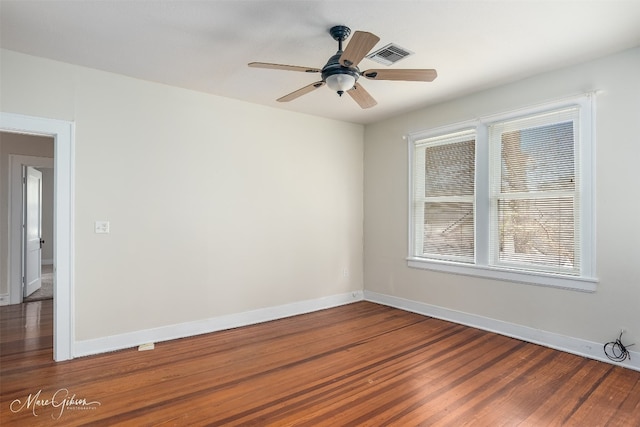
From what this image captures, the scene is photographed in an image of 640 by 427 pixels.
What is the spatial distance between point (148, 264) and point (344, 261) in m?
2.70

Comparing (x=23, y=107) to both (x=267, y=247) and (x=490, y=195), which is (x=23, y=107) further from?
(x=490, y=195)

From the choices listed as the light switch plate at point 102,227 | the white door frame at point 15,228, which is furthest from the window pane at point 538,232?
the white door frame at point 15,228

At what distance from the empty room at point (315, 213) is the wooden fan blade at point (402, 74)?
15mm

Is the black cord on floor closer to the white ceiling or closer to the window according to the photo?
the window

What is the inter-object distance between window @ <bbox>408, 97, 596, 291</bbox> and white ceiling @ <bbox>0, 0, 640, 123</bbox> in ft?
1.99

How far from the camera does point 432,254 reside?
4.54 m

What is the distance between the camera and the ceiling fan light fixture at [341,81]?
2.35 meters

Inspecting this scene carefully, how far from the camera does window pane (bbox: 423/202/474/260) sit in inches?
163

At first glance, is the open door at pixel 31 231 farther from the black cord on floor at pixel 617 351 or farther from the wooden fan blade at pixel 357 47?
the black cord on floor at pixel 617 351

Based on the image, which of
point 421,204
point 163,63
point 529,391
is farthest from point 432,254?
point 163,63

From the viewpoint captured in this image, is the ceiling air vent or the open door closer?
the ceiling air vent

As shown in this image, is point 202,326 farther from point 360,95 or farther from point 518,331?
point 518,331

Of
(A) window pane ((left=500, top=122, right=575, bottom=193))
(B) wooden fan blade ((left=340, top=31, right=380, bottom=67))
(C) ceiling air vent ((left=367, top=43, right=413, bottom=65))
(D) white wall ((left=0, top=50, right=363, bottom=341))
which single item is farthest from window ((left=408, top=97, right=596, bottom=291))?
(B) wooden fan blade ((left=340, top=31, right=380, bottom=67))

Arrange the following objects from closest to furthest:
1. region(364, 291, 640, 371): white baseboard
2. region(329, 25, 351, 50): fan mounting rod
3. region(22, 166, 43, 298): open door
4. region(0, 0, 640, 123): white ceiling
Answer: region(0, 0, 640, 123): white ceiling, region(329, 25, 351, 50): fan mounting rod, region(364, 291, 640, 371): white baseboard, region(22, 166, 43, 298): open door
